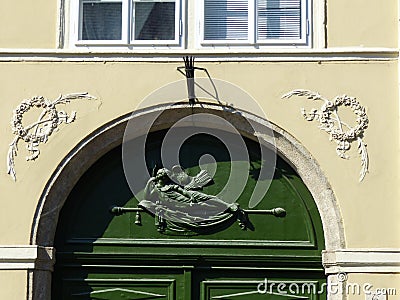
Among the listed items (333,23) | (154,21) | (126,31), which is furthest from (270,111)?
(126,31)

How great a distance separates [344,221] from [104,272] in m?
2.29

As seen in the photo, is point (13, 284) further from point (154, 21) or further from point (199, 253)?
point (154, 21)

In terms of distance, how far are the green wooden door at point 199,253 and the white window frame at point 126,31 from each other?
1.18 m

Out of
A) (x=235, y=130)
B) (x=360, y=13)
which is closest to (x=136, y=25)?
(x=235, y=130)

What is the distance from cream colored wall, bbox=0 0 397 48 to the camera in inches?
352

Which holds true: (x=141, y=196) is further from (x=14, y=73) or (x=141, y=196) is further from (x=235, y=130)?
(x=14, y=73)

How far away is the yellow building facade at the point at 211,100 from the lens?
869 cm

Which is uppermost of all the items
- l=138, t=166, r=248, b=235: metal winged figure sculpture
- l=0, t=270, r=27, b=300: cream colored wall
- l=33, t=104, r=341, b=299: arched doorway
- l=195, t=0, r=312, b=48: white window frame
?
l=195, t=0, r=312, b=48: white window frame

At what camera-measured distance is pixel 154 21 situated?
360 inches

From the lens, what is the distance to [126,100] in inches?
352

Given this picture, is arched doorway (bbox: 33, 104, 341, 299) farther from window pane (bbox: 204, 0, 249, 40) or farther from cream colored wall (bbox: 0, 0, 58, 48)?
cream colored wall (bbox: 0, 0, 58, 48)

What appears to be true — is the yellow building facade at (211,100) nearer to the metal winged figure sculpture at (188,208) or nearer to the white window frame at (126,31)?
the white window frame at (126,31)

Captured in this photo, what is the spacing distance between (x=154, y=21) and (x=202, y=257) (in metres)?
2.28

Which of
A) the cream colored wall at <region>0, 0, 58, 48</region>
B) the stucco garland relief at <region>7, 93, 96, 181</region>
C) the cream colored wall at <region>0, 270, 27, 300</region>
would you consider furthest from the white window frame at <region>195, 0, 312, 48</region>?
the cream colored wall at <region>0, 270, 27, 300</region>
